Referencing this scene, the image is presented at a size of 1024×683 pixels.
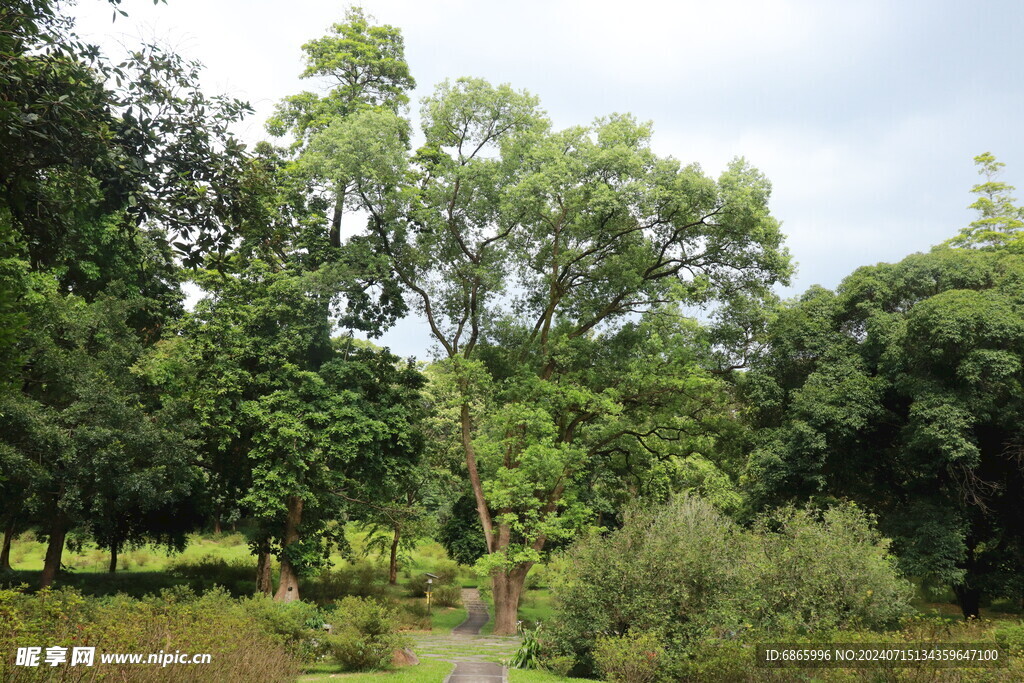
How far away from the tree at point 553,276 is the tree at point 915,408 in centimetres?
358

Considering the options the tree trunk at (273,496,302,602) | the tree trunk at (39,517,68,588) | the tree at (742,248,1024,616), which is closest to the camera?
the tree trunk at (39,517,68,588)

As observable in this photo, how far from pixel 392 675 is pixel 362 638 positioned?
1.04m

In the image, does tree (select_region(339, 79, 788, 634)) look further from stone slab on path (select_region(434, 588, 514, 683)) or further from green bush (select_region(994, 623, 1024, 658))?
green bush (select_region(994, 623, 1024, 658))

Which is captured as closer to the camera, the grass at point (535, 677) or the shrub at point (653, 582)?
the grass at point (535, 677)

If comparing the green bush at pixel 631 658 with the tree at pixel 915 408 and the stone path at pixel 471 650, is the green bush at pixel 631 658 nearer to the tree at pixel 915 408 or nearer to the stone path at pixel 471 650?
the stone path at pixel 471 650

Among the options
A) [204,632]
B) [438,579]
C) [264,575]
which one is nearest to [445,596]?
[438,579]

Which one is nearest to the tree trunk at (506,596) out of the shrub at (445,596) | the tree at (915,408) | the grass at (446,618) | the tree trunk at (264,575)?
the grass at (446,618)

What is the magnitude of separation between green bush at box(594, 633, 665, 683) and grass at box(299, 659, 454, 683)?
3.17 m

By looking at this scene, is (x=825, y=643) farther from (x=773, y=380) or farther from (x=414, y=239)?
(x=414, y=239)

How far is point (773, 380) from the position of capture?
2686cm

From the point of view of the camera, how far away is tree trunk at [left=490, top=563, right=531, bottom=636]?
79.5 ft

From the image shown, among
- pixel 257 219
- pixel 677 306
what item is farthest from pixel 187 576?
pixel 257 219

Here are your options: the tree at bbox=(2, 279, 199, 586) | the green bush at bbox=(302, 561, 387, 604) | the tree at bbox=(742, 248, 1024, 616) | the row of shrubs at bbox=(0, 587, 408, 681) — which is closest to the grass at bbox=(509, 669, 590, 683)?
the row of shrubs at bbox=(0, 587, 408, 681)

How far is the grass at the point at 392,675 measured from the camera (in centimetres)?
1323
